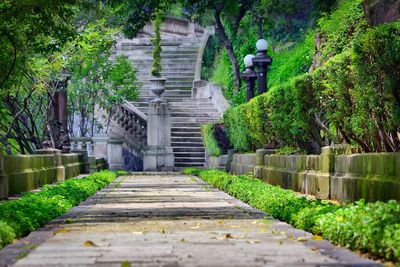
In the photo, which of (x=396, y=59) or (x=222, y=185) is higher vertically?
(x=396, y=59)

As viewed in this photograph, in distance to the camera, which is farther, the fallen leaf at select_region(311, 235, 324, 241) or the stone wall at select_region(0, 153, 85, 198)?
the stone wall at select_region(0, 153, 85, 198)

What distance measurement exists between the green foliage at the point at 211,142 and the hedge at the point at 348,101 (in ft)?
37.7

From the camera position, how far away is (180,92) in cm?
5500

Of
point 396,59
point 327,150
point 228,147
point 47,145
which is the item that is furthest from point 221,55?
point 396,59

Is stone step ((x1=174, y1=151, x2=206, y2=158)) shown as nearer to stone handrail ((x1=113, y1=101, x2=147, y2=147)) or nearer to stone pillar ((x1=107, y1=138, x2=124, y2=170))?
stone handrail ((x1=113, y1=101, x2=147, y2=147))

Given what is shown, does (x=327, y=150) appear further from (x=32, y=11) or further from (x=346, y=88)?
(x=32, y=11)

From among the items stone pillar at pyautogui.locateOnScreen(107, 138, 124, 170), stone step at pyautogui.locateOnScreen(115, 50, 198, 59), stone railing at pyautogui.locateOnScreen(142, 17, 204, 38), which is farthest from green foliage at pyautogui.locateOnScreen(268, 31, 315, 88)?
stone railing at pyautogui.locateOnScreen(142, 17, 204, 38)

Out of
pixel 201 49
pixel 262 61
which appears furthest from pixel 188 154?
pixel 201 49

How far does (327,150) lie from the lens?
63.9 feet

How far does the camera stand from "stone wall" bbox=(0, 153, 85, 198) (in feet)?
68.1

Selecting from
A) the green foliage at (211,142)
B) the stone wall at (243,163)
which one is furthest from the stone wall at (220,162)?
the stone wall at (243,163)

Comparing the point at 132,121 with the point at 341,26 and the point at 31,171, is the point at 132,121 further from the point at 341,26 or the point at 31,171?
the point at 31,171

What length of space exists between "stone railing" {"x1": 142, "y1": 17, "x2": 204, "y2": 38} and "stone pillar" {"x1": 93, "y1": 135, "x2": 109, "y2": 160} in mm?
26223

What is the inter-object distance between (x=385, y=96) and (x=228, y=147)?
24.9m
